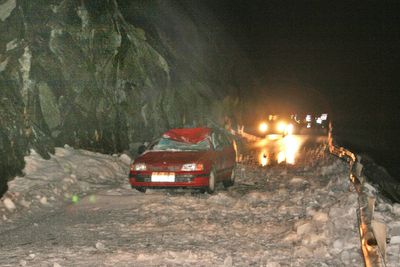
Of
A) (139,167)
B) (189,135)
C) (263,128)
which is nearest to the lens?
(139,167)

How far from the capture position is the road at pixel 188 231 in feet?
19.1

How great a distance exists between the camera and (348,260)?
212 inches

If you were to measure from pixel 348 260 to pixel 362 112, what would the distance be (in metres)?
179

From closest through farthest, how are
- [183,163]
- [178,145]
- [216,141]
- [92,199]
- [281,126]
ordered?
1. [92,199]
2. [183,163]
3. [178,145]
4. [216,141]
5. [281,126]

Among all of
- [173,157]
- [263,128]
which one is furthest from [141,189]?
[263,128]

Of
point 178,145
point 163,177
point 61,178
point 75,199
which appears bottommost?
point 75,199

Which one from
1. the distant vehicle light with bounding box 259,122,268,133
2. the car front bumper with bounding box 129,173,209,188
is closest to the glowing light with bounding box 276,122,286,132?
the distant vehicle light with bounding box 259,122,268,133

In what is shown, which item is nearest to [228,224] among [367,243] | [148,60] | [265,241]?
[265,241]

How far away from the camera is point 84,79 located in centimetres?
1612

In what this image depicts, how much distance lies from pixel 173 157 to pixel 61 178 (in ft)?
9.63

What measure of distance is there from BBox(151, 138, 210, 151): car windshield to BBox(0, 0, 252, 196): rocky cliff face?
326 cm

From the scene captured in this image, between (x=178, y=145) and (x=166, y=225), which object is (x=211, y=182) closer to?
(x=178, y=145)

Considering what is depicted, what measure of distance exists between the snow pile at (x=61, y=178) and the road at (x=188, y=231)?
45 centimetres

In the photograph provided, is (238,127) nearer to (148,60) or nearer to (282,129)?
(282,129)
